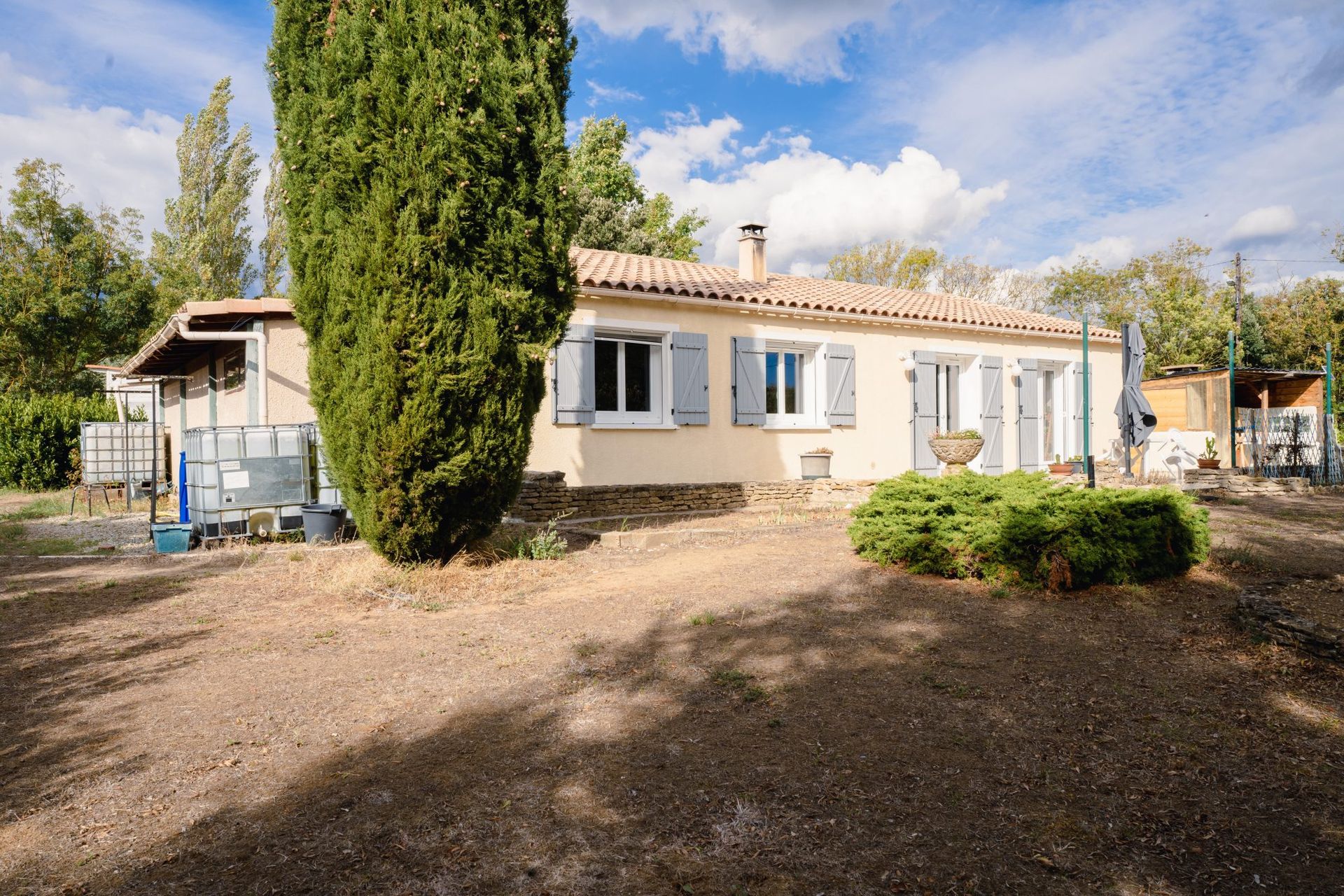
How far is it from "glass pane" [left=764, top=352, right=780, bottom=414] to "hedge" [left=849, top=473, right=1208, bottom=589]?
578 cm

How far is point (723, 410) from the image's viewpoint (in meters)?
11.6

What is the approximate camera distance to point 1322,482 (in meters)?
15.3

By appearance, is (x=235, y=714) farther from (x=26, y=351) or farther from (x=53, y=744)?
(x=26, y=351)

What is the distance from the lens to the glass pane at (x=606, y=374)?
35.7 ft

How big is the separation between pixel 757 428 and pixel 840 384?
1.71 metres

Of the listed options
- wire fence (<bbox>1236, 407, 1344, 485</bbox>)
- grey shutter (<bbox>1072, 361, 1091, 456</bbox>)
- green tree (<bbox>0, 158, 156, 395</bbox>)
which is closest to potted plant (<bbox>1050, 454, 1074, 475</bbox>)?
grey shutter (<bbox>1072, 361, 1091, 456</bbox>)

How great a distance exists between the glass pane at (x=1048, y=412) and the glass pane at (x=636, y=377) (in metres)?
8.48

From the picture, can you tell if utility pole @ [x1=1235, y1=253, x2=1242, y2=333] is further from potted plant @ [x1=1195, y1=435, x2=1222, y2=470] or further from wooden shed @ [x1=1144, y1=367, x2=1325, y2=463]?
potted plant @ [x1=1195, y1=435, x2=1222, y2=470]

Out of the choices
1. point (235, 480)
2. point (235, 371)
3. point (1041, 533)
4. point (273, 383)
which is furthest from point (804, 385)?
point (235, 371)

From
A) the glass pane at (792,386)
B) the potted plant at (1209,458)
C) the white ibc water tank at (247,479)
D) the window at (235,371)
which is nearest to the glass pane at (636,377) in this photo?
the glass pane at (792,386)

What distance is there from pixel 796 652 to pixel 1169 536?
336 cm

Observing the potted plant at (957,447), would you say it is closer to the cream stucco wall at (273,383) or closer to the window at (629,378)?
the window at (629,378)

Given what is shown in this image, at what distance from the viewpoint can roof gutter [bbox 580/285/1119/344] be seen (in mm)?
10633

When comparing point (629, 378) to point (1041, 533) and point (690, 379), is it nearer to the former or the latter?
point (690, 379)
